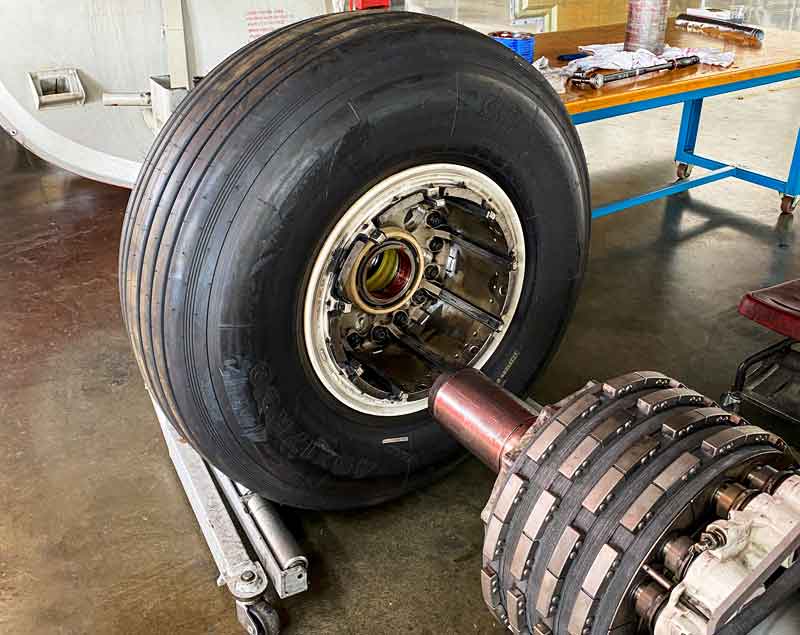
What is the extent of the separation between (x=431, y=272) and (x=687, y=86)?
4.62 ft

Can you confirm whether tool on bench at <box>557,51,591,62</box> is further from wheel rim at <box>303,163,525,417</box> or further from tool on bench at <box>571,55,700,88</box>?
wheel rim at <box>303,163,525,417</box>

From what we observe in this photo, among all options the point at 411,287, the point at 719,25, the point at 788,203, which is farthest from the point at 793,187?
the point at 411,287

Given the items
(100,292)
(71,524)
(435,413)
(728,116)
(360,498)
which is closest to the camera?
(435,413)

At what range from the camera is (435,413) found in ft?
4.50

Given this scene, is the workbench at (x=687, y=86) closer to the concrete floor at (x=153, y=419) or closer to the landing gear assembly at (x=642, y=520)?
the concrete floor at (x=153, y=419)

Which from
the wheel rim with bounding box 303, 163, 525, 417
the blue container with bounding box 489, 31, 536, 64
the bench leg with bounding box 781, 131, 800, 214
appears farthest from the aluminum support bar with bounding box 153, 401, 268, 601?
the bench leg with bounding box 781, 131, 800, 214

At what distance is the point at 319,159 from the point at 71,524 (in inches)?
42.8

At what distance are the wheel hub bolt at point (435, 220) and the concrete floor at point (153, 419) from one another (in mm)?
649

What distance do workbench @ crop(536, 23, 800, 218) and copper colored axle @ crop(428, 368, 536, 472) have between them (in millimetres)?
1279

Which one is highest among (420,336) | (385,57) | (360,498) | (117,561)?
(385,57)

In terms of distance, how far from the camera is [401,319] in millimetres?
1727

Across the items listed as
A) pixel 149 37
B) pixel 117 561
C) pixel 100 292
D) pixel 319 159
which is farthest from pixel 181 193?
pixel 149 37

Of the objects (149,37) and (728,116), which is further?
(728,116)

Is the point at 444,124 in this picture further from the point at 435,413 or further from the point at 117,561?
the point at 117,561
